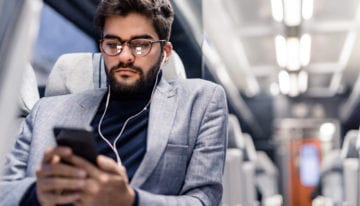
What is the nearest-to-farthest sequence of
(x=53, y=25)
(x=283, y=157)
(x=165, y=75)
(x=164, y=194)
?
(x=164, y=194) < (x=165, y=75) < (x=53, y=25) < (x=283, y=157)

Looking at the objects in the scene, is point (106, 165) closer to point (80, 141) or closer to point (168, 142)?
point (80, 141)

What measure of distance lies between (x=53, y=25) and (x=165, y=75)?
4.27 feet

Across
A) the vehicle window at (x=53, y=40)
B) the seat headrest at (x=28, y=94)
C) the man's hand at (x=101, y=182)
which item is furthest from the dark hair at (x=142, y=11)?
the vehicle window at (x=53, y=40)

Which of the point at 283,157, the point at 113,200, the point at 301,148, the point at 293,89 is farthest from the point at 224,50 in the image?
the point at 113,200

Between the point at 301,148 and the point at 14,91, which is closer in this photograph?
the point at 14,91

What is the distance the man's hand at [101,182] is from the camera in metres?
1.17

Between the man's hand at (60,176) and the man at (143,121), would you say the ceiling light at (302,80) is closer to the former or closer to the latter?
the man at (143,121)

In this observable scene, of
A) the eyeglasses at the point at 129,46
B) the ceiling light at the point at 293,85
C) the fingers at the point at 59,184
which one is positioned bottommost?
the ceiling light at the point at 293,85

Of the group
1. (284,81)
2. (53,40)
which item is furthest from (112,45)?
(284,81)

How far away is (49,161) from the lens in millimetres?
1189

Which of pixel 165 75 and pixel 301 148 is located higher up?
pixel 165 75

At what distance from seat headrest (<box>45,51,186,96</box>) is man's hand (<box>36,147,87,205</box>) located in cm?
78

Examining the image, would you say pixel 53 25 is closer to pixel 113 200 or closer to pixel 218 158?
pixel 218 158

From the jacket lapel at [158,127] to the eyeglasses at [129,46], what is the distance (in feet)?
0.50
